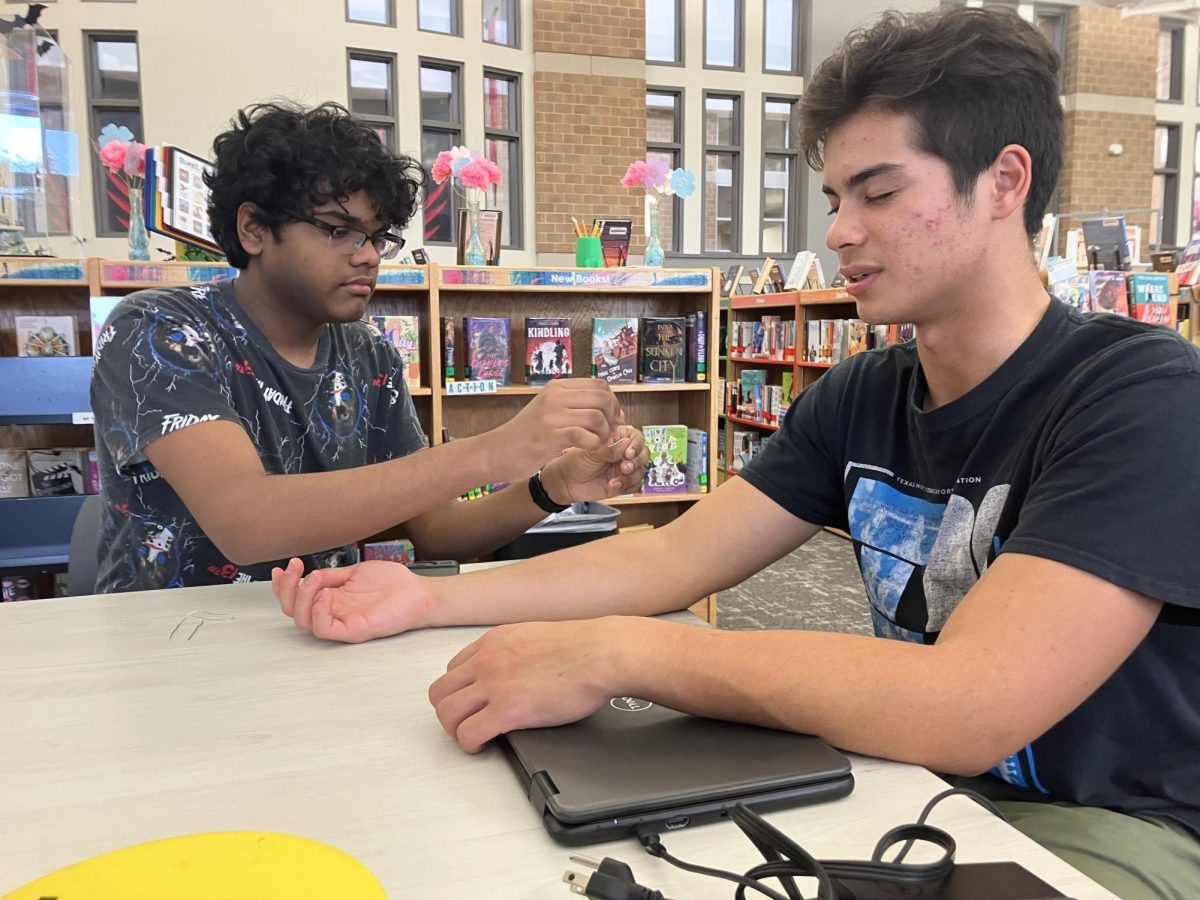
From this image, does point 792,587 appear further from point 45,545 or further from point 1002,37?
point 1002,37

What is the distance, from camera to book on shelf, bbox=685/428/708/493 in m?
3.46

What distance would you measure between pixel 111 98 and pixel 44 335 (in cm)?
577

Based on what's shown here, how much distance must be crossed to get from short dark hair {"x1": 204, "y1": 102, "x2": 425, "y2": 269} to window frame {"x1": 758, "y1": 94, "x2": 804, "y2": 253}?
8877 millimetres

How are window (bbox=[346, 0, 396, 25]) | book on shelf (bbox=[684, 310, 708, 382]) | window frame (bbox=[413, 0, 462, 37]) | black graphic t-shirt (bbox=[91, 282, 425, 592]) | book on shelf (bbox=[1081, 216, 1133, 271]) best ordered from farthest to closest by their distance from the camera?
window frame (bbox=[413, 0, 462, 37])
window (bbox=[346, 0, 396, 25])
book on shelf (bbox=[1081, 216, 1133, 271])
book on shelf (bbox=[684, 310, 708, 382])
black graphic t-shirt (bbox=[91, 282, 425, 592])

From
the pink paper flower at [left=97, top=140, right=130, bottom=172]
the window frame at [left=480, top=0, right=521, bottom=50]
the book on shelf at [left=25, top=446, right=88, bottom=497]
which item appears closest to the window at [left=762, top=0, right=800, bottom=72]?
the window frame at [left=480, top=0, right=521, bottom=50]

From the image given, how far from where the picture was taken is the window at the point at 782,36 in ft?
32.6

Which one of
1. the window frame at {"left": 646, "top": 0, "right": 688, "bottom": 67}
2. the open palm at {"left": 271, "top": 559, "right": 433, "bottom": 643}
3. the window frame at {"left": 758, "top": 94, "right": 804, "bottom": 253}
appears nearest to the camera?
the open palm at {"left": 271, "top": 559, "right": 433, "bottom": 643}

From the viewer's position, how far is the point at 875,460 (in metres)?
1.16

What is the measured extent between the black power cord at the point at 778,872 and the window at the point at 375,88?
27.5ft

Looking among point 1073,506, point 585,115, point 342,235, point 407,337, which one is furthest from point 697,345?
point 585,115

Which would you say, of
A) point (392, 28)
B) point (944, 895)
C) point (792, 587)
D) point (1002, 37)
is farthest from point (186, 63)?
point (944, 895)

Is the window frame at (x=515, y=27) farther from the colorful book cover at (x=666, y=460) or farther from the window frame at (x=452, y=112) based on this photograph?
the colorful book cover at (x=666, y=460)

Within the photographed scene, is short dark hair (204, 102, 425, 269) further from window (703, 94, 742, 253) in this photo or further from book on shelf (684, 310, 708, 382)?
window (703, 94, 742, 253)

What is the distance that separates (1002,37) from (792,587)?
11.5 feet
